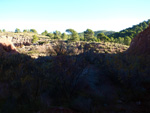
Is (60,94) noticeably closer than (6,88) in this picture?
Yes

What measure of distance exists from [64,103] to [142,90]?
313 centimetres

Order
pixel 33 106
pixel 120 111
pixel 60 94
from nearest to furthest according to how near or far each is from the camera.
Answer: pixel 120 111, pixel 33 106, pixel 60 94

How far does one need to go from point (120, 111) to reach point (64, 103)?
177 centimetres

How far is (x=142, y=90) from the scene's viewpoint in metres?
4.99

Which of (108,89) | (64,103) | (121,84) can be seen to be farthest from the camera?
(121,84)

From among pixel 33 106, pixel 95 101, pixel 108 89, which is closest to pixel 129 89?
pixel 108 89

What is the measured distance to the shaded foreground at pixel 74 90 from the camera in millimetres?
3822

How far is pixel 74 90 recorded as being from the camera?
17.0ft

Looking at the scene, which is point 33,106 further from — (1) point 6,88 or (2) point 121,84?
(2) point 121,84

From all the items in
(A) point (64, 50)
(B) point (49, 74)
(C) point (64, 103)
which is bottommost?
(C) point (64, 103)

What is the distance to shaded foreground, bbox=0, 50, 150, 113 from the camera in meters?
3.82

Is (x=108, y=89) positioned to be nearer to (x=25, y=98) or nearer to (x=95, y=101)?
(x=95, y=101)

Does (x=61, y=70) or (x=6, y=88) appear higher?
(x=61, y=70)

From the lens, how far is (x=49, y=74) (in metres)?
5.60
